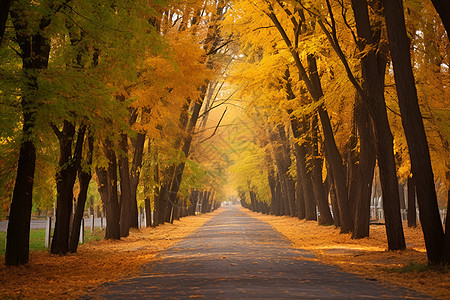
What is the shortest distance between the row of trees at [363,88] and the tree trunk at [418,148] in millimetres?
20

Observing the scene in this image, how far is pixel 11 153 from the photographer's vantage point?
13484 millimetres

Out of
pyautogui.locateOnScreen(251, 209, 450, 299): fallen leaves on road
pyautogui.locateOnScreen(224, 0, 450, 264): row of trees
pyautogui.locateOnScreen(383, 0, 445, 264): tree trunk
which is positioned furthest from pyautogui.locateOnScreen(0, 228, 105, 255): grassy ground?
pyautogui.locateOnScreen(383, 0, 445, 264): tree trunk

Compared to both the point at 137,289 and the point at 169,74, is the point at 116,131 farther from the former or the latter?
the point at 169,74

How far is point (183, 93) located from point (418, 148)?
12.1 metres

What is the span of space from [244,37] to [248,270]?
14095mm

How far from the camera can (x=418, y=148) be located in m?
12.4

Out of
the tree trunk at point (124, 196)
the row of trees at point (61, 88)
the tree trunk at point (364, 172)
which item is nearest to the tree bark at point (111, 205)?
the tree trunk at point (124, 196)

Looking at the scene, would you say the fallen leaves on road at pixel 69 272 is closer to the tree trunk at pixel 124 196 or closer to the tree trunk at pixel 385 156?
the tree trunk at pixel 385 156

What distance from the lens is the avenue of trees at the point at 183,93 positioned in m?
12.3

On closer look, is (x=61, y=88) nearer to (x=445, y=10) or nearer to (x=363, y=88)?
(x=445, y=10)

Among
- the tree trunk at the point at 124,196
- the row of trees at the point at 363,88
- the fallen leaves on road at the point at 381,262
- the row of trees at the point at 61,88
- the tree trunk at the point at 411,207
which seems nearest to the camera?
the fallen leaves on road at the point at 381,262

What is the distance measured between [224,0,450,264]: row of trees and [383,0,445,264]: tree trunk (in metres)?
0.02

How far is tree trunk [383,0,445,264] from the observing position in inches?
482

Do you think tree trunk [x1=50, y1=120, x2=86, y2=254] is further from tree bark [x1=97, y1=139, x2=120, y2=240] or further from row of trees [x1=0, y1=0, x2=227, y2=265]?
tree bark [x1=97, y1=139, x2=120, y2=240]
